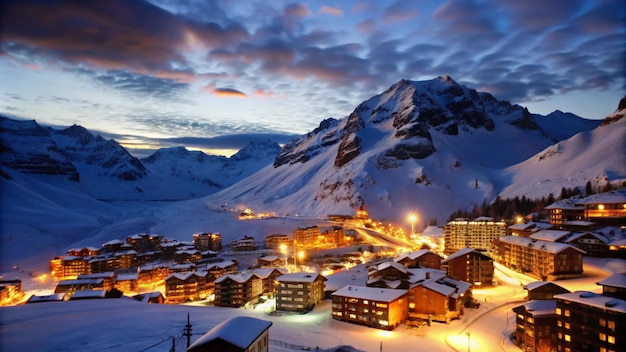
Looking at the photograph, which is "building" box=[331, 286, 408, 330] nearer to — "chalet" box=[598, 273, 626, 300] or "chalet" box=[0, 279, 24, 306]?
"chalet" box=[598, 273, 626, 300]

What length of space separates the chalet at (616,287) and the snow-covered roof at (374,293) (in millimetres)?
18149

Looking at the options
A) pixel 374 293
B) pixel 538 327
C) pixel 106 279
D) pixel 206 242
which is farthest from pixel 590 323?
pixel 206 242

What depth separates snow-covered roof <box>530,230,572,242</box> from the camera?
5900 cm

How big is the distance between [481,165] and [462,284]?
133 meters

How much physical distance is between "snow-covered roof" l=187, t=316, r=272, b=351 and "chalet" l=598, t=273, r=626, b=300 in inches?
1104

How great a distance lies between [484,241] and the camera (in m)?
80.2

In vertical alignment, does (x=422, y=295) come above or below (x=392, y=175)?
below

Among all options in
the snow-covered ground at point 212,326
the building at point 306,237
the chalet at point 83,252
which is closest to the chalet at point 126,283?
the chalet at point 83,252

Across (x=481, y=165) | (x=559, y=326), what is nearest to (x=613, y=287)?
(x=559, y=326)

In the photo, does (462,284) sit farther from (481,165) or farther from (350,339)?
(481,165)

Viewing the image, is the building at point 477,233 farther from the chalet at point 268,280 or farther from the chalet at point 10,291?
the chalet at point 10,291

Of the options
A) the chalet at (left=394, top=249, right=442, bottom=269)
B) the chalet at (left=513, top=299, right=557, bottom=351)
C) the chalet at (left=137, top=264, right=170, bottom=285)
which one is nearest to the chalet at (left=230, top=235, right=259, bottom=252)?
the chalet at (left=137, top=264, right=170, bottom=285)

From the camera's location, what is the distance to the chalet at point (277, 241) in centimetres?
9431

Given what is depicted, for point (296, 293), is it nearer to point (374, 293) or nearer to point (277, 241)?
point (374, 293)
